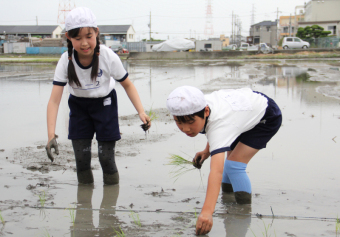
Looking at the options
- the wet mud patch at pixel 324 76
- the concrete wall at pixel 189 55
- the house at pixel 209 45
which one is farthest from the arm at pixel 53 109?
the house at pixel 209 45

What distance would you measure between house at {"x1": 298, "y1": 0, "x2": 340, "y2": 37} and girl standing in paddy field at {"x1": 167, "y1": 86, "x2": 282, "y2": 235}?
167ft

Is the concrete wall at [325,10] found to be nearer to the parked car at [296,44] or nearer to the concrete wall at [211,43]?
the concrete wall at [211,43]

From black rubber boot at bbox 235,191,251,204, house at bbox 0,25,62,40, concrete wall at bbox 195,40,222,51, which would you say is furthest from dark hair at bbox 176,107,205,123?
house at bbox 0,25,62,40

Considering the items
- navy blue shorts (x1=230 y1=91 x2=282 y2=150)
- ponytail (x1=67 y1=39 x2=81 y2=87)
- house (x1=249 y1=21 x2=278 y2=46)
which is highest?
house (x1=249 y1=21 x2=278 y2=46)

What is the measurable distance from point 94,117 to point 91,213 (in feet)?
2.39

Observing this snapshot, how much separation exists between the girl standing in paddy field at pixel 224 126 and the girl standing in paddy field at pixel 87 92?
2.07 ft

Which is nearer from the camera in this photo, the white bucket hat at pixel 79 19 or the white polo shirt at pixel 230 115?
the white polo shirt at pixel 230 115

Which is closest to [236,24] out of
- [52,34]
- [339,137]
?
[52,34]

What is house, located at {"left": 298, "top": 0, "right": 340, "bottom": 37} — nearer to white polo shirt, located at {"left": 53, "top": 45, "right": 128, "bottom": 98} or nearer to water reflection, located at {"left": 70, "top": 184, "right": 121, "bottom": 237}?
white polo shirt, located at {"left": 53, "top": 45, "right": 128, "bottom": 98}

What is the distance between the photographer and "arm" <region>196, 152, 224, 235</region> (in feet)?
6.52

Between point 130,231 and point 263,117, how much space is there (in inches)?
44.9

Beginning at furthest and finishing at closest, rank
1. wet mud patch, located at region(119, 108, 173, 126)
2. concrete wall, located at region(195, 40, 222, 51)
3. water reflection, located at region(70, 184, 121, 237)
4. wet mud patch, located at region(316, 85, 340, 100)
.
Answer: concrete wall, located at region(195, 40, 222, 51) < wet mud patch, located at region(316, 85, 340, 100) < wet mud patch, located at region(119, 108, 173, 126) < water reflection, located at region(70, 184, 121, 237)

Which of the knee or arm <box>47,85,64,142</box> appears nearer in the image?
the knee

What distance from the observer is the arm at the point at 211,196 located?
199cm
